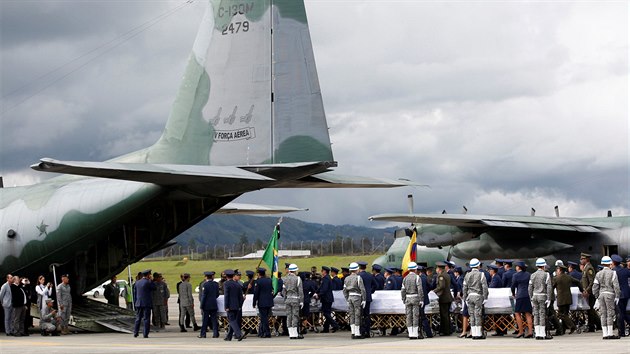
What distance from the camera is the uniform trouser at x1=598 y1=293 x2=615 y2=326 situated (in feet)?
55.5

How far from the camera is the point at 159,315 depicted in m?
22.3

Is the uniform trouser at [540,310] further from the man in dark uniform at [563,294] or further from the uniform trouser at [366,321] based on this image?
the uniform trouser at [366,321]

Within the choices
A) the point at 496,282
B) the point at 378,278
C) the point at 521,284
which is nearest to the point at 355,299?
the point at 378,278

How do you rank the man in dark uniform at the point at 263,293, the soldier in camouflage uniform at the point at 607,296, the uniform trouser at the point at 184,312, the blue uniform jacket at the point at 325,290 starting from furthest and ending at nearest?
1. the uniform trouser at the point at 184,312
2. the blue uniform jacket at the point at 325,290
3. the man in dark uniform at the point at 263,293
4. the soldier in camouflage uniform at the point at 607,296

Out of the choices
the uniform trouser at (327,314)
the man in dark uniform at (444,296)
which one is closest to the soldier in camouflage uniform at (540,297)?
the man in dark uniform at (444,296)

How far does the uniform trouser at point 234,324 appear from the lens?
60.2 ft

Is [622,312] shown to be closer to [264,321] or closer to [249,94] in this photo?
[264,321]

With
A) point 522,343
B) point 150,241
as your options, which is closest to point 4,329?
point 150,241

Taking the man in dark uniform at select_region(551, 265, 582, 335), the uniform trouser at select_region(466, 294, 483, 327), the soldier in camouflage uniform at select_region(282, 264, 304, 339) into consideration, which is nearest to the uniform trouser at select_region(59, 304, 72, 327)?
the soldier in camouflage uniform at select_region(282, 264, 304, 339)

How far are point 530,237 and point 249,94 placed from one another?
16.2m

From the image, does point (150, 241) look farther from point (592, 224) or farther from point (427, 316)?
point (592, 224)

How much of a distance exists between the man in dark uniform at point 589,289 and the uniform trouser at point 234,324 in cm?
718

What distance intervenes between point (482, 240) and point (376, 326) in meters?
13.9

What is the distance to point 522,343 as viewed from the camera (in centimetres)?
1622
